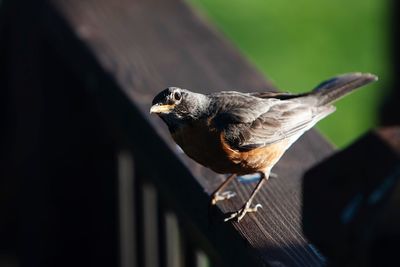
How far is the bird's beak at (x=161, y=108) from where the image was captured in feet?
10.2

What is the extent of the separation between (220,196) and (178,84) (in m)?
0.78

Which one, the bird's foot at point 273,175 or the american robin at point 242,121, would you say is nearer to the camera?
the bird's foot at point 273,175

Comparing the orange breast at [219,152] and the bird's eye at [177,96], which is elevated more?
the bird's eye at [177,96]

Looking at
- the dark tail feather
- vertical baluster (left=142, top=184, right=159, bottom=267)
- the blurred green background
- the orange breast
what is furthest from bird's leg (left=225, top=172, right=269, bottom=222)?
the blurred green background

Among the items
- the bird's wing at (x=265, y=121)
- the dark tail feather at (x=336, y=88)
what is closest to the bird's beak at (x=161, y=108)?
the bird's wing at (x=265, y=121)

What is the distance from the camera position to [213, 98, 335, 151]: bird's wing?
3521mm

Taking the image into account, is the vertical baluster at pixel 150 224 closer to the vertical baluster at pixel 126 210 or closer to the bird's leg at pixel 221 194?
the vertical baluster at pixel 126 210

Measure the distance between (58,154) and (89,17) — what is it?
0.67 metres

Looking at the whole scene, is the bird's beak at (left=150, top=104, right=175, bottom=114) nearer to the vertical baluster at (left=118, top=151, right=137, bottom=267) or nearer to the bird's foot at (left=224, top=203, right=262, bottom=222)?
the vertical baluster at (left=118, top=151, right=137, bottom=267)

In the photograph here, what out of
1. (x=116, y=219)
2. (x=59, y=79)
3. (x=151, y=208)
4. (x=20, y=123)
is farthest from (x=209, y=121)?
(x=20, y=123)

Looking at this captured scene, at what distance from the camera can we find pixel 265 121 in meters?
3.71

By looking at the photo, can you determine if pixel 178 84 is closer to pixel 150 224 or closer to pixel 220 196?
pixel 150 224

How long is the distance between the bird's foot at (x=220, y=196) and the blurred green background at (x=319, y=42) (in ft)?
16.1

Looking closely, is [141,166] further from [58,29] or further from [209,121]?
[58,29]
